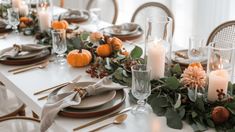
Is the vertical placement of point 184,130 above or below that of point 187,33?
below

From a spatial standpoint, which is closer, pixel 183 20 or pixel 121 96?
pixel 121 96

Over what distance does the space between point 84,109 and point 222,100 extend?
0.46 meters

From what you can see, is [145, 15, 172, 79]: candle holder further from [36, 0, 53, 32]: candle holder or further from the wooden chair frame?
[36, 0, 53, 32]: candle holder

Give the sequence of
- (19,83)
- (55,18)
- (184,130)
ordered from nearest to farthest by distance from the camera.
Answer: (184,130), (19,83), (55,18)

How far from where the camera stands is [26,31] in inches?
88.9

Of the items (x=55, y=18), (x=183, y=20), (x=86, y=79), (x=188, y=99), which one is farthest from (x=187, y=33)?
(x=188, y=99)

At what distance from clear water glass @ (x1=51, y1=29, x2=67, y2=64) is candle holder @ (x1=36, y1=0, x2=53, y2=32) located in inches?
18.2

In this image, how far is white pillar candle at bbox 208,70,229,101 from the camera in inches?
48.6

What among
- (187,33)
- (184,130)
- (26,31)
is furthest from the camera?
(187,33)

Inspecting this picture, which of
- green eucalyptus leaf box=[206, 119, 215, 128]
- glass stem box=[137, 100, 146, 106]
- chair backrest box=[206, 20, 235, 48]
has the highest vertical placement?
chair backrest box=[206, 20, 235, 48]

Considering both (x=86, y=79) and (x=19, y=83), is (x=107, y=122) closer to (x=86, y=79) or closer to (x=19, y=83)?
(x=86, y=79)

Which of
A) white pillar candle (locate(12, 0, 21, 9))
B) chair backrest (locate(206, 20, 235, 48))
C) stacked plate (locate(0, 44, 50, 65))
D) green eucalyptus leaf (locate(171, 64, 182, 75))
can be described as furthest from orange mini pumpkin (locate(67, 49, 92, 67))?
white pillar candle (locate(12, 0, 21, 9))

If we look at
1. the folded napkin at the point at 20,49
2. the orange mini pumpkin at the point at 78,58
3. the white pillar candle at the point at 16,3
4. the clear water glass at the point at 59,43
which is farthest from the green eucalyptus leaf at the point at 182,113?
the white pillar candle at the point at 16,3

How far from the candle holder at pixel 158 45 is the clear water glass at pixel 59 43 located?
1.46 feet
